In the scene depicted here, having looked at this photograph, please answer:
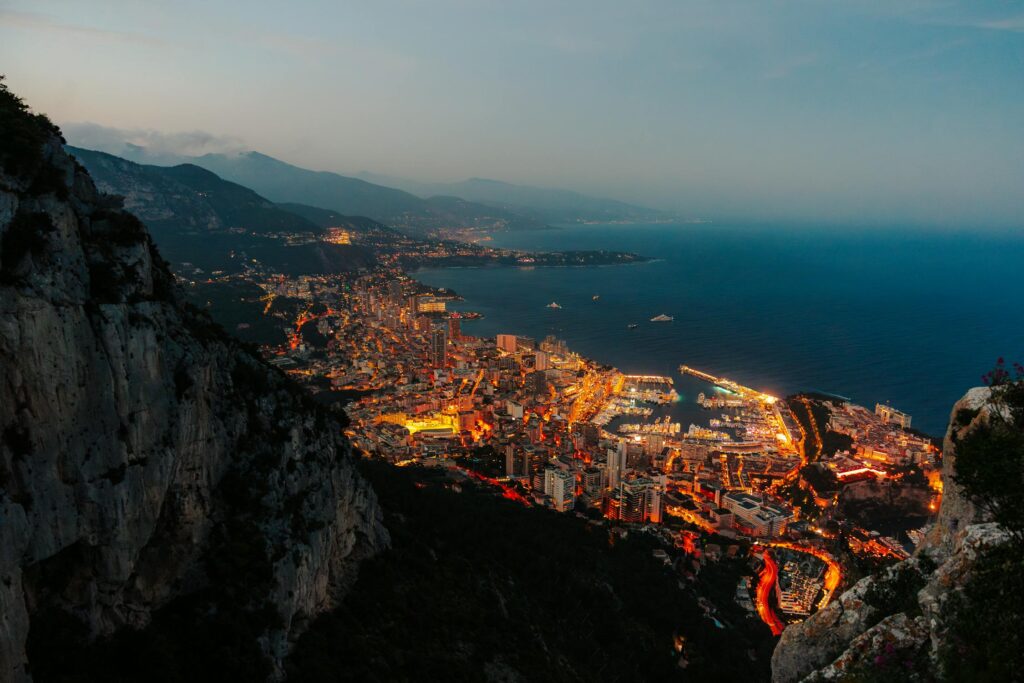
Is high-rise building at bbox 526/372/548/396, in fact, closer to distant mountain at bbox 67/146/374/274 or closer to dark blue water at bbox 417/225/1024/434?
dark blue water at bbox 417/225/1024/434

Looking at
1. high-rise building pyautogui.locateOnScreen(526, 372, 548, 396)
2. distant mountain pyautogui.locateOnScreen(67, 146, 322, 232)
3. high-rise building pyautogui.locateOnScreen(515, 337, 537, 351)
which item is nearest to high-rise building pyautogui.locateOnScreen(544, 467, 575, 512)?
high-rise building pyautogui.locateOnScreen(526, 372, 548, 396)

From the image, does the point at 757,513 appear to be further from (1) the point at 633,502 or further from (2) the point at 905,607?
(2) the point at 905,607

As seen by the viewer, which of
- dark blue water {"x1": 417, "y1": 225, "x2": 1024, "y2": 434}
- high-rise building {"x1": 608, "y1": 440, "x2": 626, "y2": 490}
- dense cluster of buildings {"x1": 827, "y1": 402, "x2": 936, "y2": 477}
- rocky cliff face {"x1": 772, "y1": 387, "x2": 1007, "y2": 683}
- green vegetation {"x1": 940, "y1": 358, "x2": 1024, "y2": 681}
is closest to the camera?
green vegetation {"x1": 940, "y1": 358, "x2": 1024, "y2": 681}

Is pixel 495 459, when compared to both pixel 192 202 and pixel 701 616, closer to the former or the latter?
pixel 701 616

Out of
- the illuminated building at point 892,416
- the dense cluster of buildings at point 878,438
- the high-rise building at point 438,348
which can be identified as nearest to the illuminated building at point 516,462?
the dense cluster of buildings at point 878,438

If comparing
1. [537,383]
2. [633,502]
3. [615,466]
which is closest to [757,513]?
[633,502]

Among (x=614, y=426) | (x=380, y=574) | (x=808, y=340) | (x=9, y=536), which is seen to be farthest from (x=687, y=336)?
(x=9, y=536)

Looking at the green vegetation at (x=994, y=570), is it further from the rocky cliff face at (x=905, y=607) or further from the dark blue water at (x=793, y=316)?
the dark blue water at (x=793, y=316)
